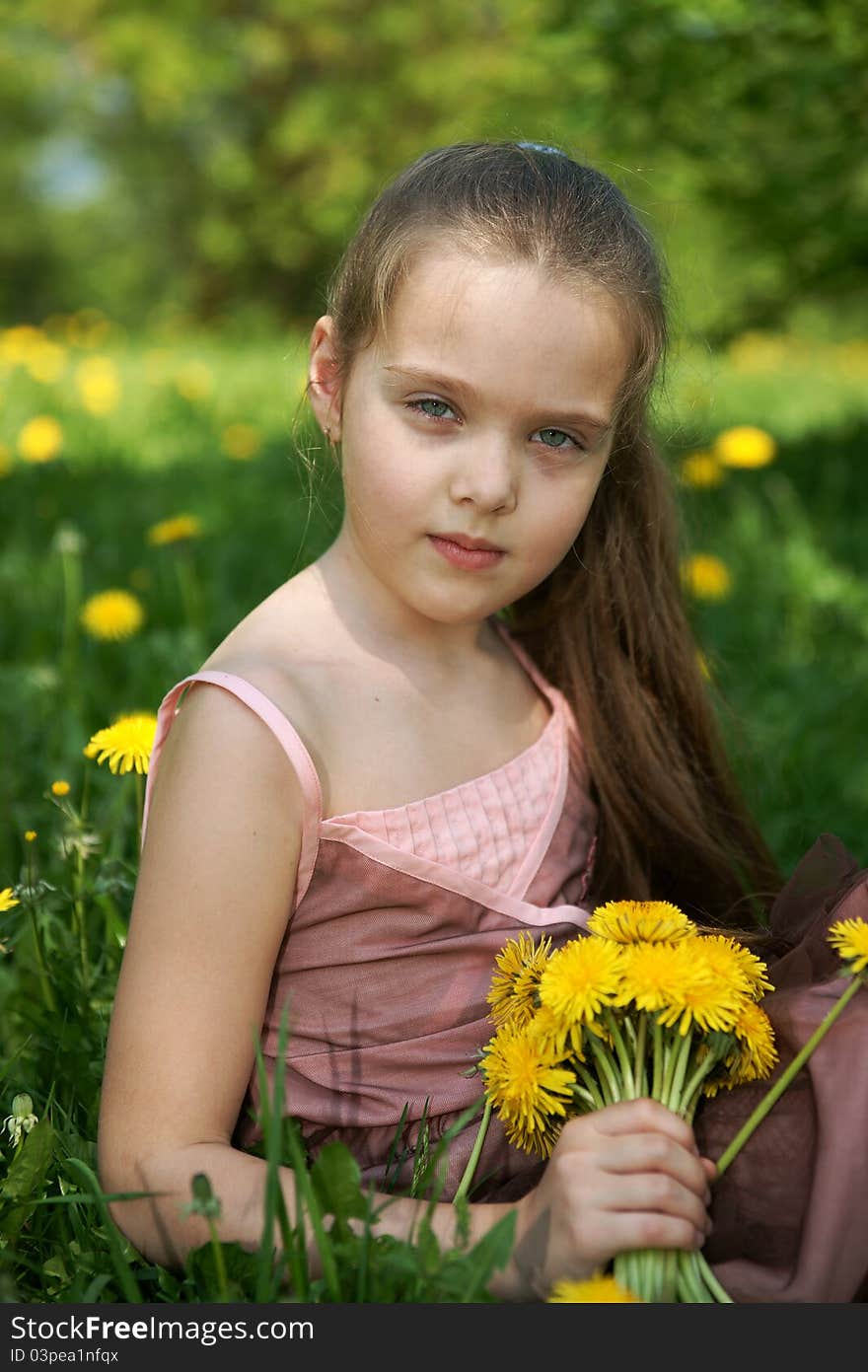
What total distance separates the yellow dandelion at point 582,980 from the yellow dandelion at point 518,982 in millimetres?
77

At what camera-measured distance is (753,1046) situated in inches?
45.0

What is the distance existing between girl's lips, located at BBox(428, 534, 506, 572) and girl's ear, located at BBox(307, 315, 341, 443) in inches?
8.0

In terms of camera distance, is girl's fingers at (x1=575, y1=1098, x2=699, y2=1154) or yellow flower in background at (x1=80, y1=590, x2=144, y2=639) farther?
yellow flower in background at (x1=80, y1=590, x2=144, y2=639)

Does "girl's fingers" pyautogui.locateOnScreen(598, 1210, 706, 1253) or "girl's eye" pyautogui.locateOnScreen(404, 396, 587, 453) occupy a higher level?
"girl's eye" pyautogui.locateOnScreen(404, 396, 587, 453)

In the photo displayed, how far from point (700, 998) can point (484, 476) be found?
54cm

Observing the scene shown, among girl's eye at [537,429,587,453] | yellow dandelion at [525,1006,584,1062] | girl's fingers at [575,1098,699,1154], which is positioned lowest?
girl's fingers at [575,1098,699,1154]

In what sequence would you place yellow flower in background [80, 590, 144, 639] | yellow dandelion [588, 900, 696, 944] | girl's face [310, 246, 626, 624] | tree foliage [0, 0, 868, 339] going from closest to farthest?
1. yellow dandelion [588, 900, 696, 944]
2. girl's face [310, 246, 626, 624]
3. yellow flower in background [80, 590, 144, 639]
4. tree foliage [0, 0, 868, 339]

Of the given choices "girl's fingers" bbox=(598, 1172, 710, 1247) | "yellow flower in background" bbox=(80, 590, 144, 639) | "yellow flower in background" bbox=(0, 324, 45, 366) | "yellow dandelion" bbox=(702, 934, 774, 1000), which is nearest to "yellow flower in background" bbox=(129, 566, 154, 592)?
"yellow flower in background" bbox=(80, 590, 144, 639)

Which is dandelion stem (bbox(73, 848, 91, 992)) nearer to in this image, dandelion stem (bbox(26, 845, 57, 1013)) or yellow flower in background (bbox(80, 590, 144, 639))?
dandelion stem (bbox(26, 845, 57, 1013))

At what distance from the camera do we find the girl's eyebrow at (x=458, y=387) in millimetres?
1337

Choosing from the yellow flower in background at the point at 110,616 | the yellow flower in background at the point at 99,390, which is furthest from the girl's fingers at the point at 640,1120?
the yellow flower in background at the point at 99,390

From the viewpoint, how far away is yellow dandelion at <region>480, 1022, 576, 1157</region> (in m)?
1.13

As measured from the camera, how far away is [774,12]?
344 cm

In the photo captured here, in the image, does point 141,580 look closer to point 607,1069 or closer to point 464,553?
point 464,553
